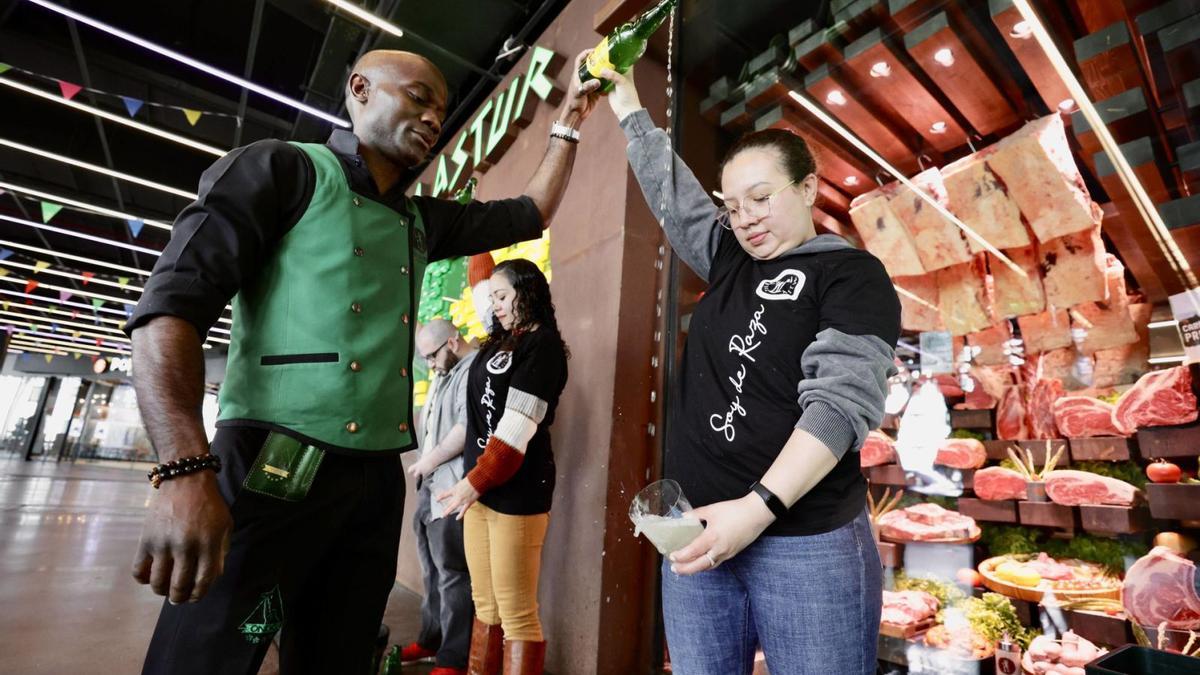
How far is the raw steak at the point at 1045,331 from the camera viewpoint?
86.4 inches

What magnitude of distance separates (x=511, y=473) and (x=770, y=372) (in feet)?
3.99

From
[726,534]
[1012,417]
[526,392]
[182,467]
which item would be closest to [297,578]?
[182,467]

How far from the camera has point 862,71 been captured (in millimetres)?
2244

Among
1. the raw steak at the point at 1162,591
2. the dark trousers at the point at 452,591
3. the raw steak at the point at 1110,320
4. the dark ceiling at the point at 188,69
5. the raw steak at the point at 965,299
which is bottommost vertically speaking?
the dark trousers at the point at 452,591

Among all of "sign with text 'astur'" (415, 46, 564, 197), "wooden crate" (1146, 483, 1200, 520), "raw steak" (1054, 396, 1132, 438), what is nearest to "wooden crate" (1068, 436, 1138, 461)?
"raw steak" (1054, 396, 1132, 438)

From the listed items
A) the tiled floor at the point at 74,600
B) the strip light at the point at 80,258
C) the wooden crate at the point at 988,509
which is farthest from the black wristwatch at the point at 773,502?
the strip light at the point at 80,258

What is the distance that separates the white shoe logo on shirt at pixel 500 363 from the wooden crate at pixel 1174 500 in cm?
202

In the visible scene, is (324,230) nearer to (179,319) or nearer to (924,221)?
(179,319)

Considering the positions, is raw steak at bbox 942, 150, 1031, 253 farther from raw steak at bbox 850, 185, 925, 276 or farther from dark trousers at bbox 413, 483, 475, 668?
dark trousers at bbox 413, 483, 475, 668

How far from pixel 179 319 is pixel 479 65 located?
17.8ft

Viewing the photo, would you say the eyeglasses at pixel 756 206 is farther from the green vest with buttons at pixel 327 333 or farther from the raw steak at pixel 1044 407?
the raw steak at pixel 1044 407

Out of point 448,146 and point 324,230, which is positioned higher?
point 448,146

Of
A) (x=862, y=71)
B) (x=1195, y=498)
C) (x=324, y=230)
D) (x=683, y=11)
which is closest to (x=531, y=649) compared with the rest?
Result: (x=324, y=230)

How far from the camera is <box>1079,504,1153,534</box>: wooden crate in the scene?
5.67 feet
